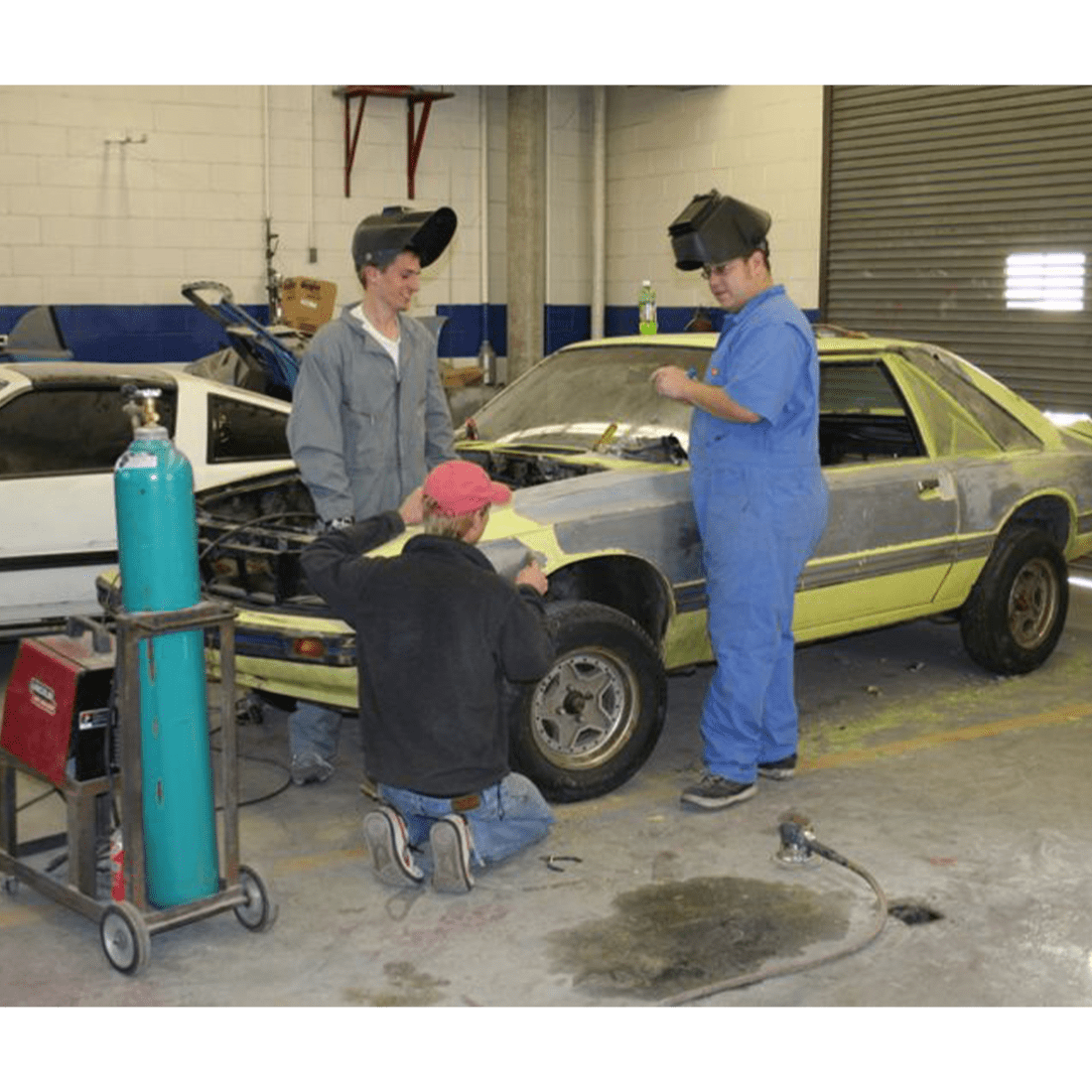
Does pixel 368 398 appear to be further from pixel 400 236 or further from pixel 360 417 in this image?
pixel 400 236

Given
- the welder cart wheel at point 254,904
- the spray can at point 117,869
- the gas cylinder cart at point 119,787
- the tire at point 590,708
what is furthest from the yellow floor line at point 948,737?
the spray can at point 117,869

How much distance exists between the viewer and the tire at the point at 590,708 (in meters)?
5.04

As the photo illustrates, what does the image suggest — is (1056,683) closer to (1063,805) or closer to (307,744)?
(1063,805)

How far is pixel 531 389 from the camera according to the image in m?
6.64

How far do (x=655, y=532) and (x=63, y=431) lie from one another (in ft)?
9.42

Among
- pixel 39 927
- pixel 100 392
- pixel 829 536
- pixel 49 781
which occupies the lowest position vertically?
pixel 39 927

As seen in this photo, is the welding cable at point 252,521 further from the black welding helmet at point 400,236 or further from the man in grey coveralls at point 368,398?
the black welding helmet at point 400,236

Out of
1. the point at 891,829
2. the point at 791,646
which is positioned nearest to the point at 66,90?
the point at 791,646

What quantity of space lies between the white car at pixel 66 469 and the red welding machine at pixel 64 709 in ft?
6.61

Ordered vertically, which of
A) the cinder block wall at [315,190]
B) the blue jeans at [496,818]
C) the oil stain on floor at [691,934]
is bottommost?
the oil stain on floor at [691,934]

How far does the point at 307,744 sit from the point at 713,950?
1.98m

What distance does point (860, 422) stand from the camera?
7.13 m

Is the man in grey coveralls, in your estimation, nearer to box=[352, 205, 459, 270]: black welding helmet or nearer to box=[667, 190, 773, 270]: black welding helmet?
box=[352, 205, 459, 270]: black welding helmet

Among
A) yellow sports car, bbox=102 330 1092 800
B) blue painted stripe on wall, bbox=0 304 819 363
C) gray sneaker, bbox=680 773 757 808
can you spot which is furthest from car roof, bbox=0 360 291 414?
blue painted stripe on wall, bbox=0 304 819 363
